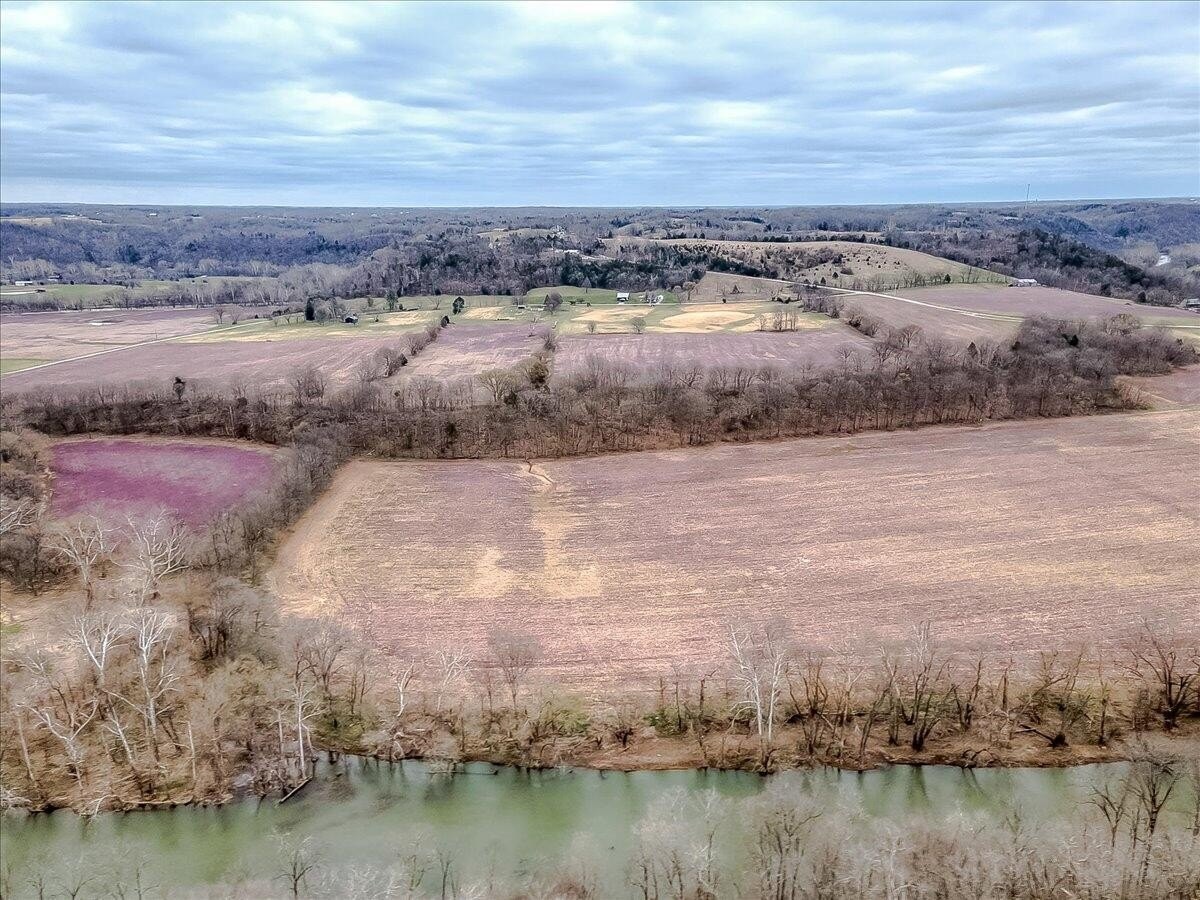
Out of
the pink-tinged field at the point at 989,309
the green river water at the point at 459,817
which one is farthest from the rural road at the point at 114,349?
the pink-tinged field at the point at 989,309

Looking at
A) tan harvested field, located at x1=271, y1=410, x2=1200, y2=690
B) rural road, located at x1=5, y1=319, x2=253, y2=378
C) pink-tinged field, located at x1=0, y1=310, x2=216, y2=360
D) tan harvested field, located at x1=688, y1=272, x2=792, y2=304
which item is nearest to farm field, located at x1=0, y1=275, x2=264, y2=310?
pink-tinged field, located at x1=0, y1=310, x2=216, y2=360

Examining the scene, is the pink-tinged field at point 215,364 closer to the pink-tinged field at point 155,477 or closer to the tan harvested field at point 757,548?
the pink-tinged field at point 155,477

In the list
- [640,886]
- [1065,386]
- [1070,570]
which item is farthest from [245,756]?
[1065,386]

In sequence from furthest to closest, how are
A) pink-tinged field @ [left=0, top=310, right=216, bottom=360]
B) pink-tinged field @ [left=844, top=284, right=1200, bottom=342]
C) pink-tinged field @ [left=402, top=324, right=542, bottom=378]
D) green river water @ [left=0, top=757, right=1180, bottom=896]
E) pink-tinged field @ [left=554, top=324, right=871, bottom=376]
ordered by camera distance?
pink-tinged field @ [left=0, top=310, right=216, bottom=360]
pink-tinged field @ [left=844, top=284, right=1200, bottom=342]
pink-tinged field @ [left=402, top=324, right=542, bottom=378]
pink-tinged field @ [left=554, top=324, right=871, bottom=376]
green river water @ [left=0, top=757, right=1180, bottom=896]

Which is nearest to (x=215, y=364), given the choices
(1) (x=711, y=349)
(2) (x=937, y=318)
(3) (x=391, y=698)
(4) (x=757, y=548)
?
(1) (x=711, y=349)

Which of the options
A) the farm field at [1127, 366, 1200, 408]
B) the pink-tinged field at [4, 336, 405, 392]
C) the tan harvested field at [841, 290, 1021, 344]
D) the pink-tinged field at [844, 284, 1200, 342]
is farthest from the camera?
the pink-tinged field at [844, 284, 1200, 342]

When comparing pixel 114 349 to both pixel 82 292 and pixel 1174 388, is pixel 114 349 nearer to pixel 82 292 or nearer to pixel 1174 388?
pixel 82 292

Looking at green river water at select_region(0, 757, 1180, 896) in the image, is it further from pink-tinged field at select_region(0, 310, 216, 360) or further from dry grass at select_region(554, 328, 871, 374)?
pink-tinged field at select_region(0, 310, 216, 360)

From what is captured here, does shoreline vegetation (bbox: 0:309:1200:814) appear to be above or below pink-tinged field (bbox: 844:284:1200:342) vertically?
below
